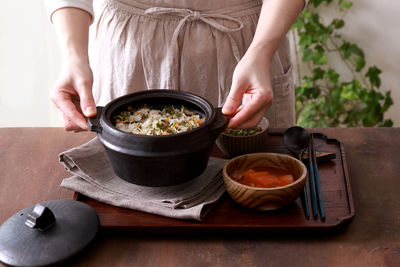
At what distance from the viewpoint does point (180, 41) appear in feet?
6.08

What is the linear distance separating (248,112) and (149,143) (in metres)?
0.33

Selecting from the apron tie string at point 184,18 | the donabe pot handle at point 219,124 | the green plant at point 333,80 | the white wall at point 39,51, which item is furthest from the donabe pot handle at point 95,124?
Result: the green plant at point 333,80

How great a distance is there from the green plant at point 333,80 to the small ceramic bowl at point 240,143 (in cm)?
184

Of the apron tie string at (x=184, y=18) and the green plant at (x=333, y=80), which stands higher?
the apron tie string at (x=184, y=18)

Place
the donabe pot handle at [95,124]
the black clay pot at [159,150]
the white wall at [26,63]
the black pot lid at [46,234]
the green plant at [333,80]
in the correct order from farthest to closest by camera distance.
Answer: the green plant at [333,80] → the white wall at [26,63] → the donabe pot handle at [95,124] → the black clay pot at [159,150] → the black pot lid at [46,234]

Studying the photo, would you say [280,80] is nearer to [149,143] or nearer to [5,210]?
[149,143]

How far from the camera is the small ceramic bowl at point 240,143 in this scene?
1564 mm

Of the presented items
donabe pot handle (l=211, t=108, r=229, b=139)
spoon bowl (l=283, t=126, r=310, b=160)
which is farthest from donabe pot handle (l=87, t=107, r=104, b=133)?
spoon bowl (l=283, t=126, r=310, b=160)

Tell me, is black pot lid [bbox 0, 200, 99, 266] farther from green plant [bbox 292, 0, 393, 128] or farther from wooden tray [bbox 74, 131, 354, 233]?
green plant [bbox 292, 0, 393, 128]

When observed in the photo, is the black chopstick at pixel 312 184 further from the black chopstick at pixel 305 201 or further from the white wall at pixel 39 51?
the white wall at pixel 39 51

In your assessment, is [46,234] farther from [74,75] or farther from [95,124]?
[74,75]

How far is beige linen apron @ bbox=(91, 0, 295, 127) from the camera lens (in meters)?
1.84

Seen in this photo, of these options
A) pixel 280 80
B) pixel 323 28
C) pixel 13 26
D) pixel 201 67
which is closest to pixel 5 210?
pixel 201 67

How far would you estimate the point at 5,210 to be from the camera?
1383 mm
